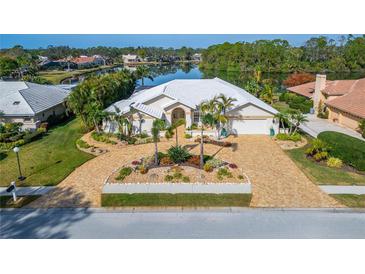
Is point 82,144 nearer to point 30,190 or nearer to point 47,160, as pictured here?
point 47,160

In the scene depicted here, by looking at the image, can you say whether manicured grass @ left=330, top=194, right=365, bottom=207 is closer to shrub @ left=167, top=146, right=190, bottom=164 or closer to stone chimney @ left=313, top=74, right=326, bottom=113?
shrub @ left=167, top=146, right=190, bottom=164

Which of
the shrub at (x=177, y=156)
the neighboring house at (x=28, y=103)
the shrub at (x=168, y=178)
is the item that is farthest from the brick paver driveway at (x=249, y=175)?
the neighboring house at (x=28, y=103)

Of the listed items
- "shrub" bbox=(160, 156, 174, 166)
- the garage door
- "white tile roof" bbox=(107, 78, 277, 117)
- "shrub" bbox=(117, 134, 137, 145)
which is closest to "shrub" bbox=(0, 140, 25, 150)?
"shrub" bbox=(117, 134, 137, 145)

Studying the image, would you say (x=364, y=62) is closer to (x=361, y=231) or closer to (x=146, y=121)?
(x=146, y=121)

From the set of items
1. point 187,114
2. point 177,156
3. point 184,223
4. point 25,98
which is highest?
point 25,98

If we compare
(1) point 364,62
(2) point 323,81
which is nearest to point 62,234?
(2) point 323,81

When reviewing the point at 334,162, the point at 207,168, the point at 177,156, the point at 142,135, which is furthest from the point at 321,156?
the point at 142,135
